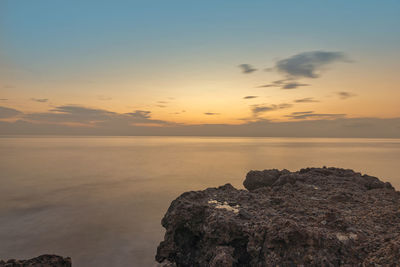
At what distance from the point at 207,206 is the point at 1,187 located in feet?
69.8

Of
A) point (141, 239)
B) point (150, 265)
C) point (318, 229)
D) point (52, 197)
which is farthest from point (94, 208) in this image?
point (318, 229)

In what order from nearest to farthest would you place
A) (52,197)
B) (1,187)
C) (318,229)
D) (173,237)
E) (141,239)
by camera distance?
(318,229)
(173,237)
(141,239)
(52,197)
(1,187)

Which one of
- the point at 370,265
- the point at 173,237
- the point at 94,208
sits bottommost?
the point at 94,208

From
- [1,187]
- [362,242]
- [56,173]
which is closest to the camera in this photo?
[362,242]

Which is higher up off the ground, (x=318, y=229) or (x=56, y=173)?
(x=318, y=229)

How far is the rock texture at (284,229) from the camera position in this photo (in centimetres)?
436

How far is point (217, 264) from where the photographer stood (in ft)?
15.2

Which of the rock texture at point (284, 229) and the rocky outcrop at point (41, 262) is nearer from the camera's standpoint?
the rocky outcrop at point (41, 262)

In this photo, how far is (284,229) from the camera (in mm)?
4734

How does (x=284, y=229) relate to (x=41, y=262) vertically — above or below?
above

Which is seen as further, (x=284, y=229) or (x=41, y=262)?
(x=284, y=229)

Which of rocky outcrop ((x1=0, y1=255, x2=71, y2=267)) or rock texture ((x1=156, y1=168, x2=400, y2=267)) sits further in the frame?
rock texture ((x1=156, y1=168, x2=400, y2=267))

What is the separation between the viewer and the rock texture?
4363 millimetres

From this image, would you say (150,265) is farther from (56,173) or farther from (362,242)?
(56,173)
